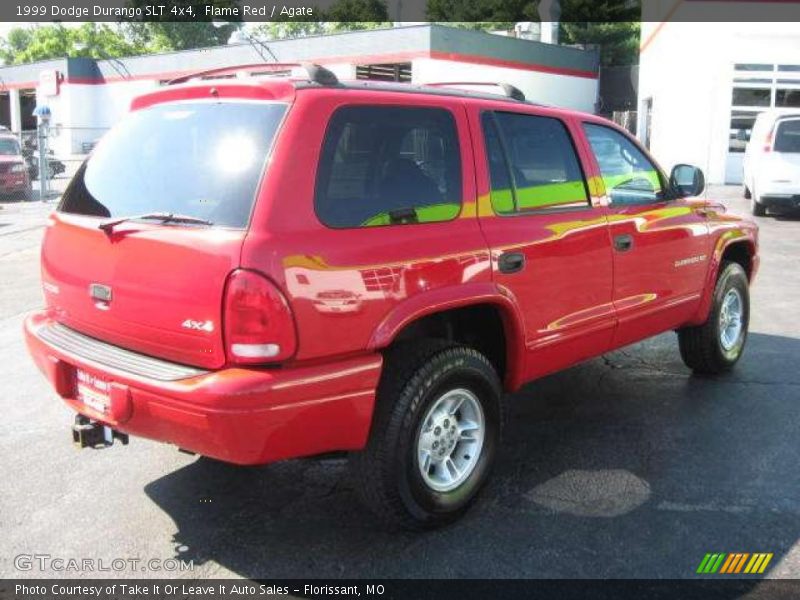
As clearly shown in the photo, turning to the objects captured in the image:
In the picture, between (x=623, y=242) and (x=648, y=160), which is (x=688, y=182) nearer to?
(x=648, y=160)

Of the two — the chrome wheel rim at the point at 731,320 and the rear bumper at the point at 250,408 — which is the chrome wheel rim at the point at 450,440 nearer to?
the rear bumper at the point at 250,408

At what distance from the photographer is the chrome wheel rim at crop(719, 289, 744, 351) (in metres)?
5.64

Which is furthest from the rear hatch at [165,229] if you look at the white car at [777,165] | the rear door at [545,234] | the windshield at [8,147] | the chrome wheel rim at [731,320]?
the windshield at [8,147]

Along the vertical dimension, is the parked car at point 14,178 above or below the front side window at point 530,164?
below

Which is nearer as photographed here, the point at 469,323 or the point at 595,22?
the point at 469,323

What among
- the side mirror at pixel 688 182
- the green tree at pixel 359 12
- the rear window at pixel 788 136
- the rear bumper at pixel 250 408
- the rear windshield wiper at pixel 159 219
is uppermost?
the green tree at pixel 359 12

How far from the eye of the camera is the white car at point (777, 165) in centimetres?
1405

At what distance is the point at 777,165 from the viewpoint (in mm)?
14141

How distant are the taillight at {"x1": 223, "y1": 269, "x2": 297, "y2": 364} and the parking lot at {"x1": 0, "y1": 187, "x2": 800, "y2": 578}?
37.2 inches

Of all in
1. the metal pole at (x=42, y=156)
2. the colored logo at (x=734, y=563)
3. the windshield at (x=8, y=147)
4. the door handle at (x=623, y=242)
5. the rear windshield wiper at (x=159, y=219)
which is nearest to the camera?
the rear windshield wiper at (x=159, y=219)

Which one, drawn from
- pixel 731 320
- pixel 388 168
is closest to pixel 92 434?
pixel 388 168

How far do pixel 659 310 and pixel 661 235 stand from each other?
45 cm

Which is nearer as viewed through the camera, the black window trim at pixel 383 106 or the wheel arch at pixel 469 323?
the black window trim at pixel 383 106

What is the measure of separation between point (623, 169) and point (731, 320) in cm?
176
